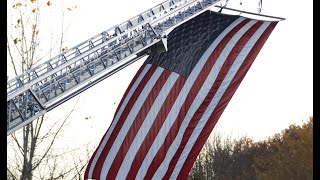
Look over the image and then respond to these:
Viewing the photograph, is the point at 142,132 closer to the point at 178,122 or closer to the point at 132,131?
the point at 132,131

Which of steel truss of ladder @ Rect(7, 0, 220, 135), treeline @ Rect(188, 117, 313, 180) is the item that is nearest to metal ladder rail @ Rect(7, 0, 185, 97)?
steel truss of ladder @ Rect(7, 0, 220, 135)

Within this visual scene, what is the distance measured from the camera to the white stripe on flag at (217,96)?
13.7 m

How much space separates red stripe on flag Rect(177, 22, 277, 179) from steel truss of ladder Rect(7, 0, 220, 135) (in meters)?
1.46

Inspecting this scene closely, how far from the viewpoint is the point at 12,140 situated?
1902 cm

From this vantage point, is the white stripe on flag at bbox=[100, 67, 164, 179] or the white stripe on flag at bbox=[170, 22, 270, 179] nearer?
the white stripe on flag at bbox=[170, 22, 270, 179]

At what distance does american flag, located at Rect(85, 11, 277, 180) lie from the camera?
45.2ft

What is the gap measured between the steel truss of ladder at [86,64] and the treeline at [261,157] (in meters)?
25.8

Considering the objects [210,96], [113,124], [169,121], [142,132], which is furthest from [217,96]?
[113,124]

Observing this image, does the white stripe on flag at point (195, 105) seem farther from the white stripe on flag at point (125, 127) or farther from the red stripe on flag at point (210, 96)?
the white stripe on flag at point (125, 127)

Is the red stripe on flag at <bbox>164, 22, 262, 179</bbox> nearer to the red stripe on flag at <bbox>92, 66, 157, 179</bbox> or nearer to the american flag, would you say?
the american flag

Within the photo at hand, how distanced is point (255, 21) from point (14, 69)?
23.6 feet

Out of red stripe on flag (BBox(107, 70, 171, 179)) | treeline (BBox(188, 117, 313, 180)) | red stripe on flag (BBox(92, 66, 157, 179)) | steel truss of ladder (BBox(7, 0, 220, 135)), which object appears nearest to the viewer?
steel truss of ladder (BBox(7, 0, 220, 135))
